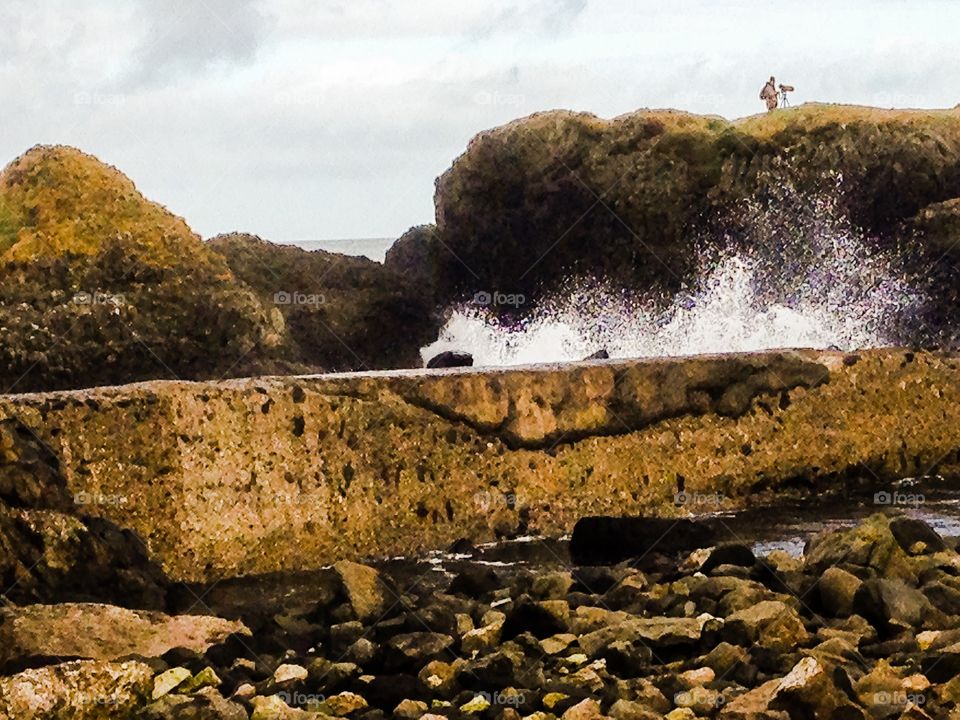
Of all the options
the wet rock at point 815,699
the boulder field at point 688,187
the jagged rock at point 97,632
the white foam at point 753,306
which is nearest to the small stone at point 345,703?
the jagged rock at point 97,632

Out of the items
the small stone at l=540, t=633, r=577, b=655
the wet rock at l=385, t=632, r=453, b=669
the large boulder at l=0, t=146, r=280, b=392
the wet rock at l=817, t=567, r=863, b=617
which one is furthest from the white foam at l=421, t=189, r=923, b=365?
the wet rock at l=385, t=632, r=453, b=669

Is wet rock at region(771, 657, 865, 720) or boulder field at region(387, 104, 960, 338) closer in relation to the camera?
wet rock at region(771, 657, 865, 720)

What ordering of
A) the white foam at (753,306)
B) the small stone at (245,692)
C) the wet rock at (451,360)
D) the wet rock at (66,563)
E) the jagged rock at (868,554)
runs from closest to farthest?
1. the small stone at (245,692)
2. the wet rock at (66,563)
3. the jagged rock at (868,554)
4. the wet rock at (451,360)
5. the white foam at (753,306)

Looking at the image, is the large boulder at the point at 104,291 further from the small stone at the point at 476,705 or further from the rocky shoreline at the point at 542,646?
the small stone at the point at 476,705

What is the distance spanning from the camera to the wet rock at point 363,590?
228 inches

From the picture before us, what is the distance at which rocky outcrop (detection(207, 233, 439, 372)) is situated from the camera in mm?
13078

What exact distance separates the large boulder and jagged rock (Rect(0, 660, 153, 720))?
426 cm

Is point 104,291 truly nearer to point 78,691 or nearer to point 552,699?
point 78,691

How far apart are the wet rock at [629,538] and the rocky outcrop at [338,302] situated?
19.3 feet

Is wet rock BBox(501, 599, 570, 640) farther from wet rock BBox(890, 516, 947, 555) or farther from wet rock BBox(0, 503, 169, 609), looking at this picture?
wet rock BBox(890, 516, 947, 555)

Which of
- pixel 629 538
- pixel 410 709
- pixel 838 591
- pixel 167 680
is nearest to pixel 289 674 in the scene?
pixel 167 680

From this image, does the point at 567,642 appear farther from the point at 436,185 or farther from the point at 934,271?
the point at 436,185

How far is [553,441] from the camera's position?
303 inches

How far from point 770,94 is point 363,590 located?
10.4 metres
